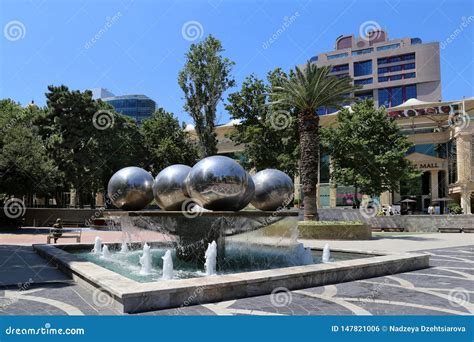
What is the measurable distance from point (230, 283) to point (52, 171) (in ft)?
92.9

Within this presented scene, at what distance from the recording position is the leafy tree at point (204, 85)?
36.4 m

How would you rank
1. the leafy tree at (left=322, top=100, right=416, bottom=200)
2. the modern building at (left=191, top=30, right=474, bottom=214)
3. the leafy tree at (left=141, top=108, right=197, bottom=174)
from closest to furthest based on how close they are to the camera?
the leafy tree at (left=322, top=100, right=416, bottom=200) → the leafy tree at (left=141, top=108, right=197, bottom=174) → the modern building at (left=191, top=30, right=474, bottom=214)

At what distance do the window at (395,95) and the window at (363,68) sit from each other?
558 cm

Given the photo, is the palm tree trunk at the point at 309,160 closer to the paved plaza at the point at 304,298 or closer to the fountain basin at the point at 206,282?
the fountain basin at the point at 206,282

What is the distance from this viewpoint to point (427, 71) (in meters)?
90.9

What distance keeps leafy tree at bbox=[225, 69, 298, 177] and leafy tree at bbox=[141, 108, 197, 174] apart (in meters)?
10.5

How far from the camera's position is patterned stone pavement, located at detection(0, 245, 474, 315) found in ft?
23.0

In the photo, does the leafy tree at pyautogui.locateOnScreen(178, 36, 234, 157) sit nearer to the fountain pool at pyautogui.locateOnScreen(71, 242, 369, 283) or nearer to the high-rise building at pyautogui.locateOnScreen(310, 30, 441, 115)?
the fountain pool at pyautogui.locateOnScreen(71, 242, 369, 283)

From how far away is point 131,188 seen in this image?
13.9m

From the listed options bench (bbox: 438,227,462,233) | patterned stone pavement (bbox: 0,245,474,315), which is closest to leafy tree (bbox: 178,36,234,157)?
bench (bbox: 438,227,462,233)

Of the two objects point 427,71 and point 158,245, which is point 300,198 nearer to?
point 158,245

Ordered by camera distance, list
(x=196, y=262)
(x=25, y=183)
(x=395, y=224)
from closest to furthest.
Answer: (x=196, y=262) < (x=25, y=183) < (x=395, y=224)

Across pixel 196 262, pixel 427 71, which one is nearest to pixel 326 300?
pixel 196 262

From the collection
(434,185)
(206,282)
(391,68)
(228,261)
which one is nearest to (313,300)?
(206,282)
